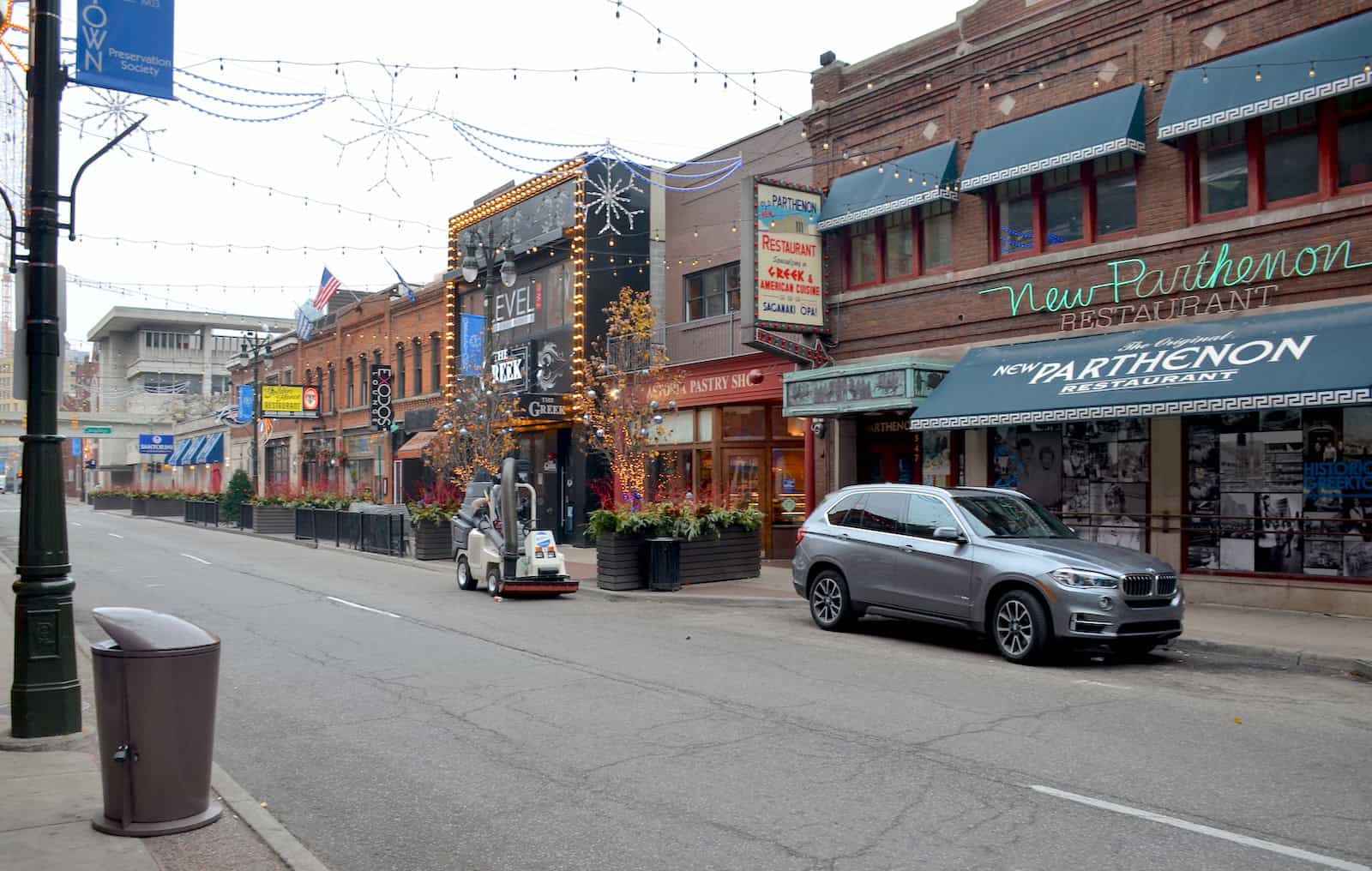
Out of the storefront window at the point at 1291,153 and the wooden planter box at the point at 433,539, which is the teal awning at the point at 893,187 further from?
the wooden planter box at the point at 433,539

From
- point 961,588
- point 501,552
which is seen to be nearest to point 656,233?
point 501,552

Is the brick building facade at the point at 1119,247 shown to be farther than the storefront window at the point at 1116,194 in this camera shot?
No

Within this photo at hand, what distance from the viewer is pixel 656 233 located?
28156 mm

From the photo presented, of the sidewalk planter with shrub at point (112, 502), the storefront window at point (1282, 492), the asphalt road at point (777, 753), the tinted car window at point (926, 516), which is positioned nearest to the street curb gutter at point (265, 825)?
the asphalt road at point (777, 753)

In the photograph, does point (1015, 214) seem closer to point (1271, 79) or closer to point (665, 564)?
point (1271, 79)

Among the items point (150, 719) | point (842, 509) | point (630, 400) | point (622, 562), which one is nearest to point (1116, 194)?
point (842, 509)

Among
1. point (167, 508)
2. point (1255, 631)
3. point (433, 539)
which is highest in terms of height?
point (433, 539)

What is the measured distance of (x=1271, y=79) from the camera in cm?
1387

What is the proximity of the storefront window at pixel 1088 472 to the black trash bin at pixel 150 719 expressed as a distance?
1347cm

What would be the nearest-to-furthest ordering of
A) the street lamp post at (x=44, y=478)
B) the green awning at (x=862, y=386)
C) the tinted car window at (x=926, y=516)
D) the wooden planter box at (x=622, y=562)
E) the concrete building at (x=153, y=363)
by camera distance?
the street lamp post at (x=44, y=478) → the tinted car window at (x=926, y=516) → the green awning at (x=862, y=386) → the wooden planter box at (x=622, y=562) → the concrete building at (x=153, y=363)

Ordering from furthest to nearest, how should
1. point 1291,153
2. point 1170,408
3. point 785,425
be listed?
point 785,425 → point 1291,153 → point 1170,408

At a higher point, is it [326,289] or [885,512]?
[326,289]

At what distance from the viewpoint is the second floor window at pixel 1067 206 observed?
53.8 ft

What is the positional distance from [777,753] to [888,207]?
45.3 ft
